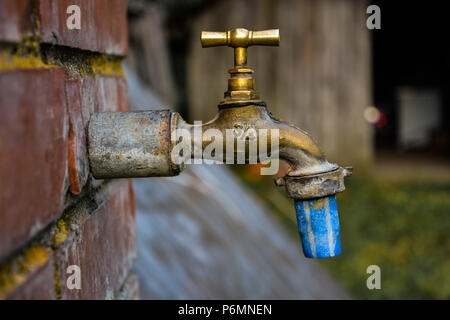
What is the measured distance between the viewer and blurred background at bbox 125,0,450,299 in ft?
6.30

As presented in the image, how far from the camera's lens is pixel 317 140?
55.8 inches

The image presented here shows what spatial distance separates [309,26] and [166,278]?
20.1 feet

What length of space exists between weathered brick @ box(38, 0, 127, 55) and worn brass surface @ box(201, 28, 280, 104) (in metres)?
0.19

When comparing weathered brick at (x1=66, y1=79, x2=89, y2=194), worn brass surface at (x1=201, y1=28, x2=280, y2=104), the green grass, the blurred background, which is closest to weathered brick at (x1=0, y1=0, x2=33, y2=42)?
weathered brick at (x1=66, y1=79, x2=89, y2=194)

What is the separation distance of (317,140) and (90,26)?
2.53 feet

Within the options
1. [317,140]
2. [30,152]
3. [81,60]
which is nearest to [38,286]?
[30,152]

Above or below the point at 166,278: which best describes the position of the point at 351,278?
below

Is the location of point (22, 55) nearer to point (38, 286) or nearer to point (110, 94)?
point (38, 286)

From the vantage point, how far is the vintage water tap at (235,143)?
0.80 m

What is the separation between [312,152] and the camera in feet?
3.05

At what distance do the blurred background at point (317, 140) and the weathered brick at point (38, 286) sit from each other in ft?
2.78

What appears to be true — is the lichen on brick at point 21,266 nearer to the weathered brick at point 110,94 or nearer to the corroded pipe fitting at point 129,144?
the corroded pipe fitting at point 129,144

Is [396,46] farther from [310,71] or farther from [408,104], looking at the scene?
[310,71]
